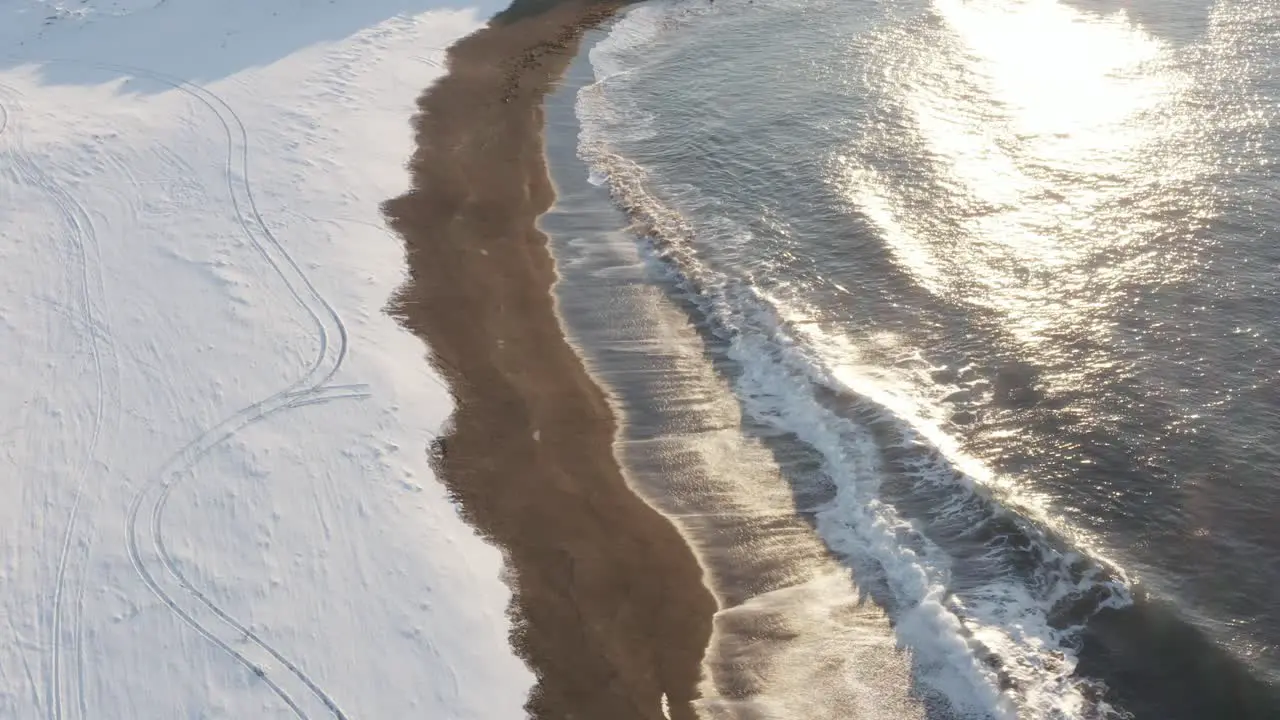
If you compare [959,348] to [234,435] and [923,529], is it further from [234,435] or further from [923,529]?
[234,435]

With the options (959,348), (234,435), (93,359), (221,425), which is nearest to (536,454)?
(234,435)

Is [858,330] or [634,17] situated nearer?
[858,330]

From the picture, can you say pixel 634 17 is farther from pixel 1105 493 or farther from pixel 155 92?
pixel 1105 493

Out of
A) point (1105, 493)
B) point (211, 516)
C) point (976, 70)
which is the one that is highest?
point (976, 70)

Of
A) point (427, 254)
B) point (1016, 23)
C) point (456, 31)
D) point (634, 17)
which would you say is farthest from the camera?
point (634, 17)

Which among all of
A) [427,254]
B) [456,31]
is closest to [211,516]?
[427,254]

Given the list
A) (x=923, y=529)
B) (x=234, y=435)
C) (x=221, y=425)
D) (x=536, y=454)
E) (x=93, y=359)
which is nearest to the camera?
(x=923, y=529)
